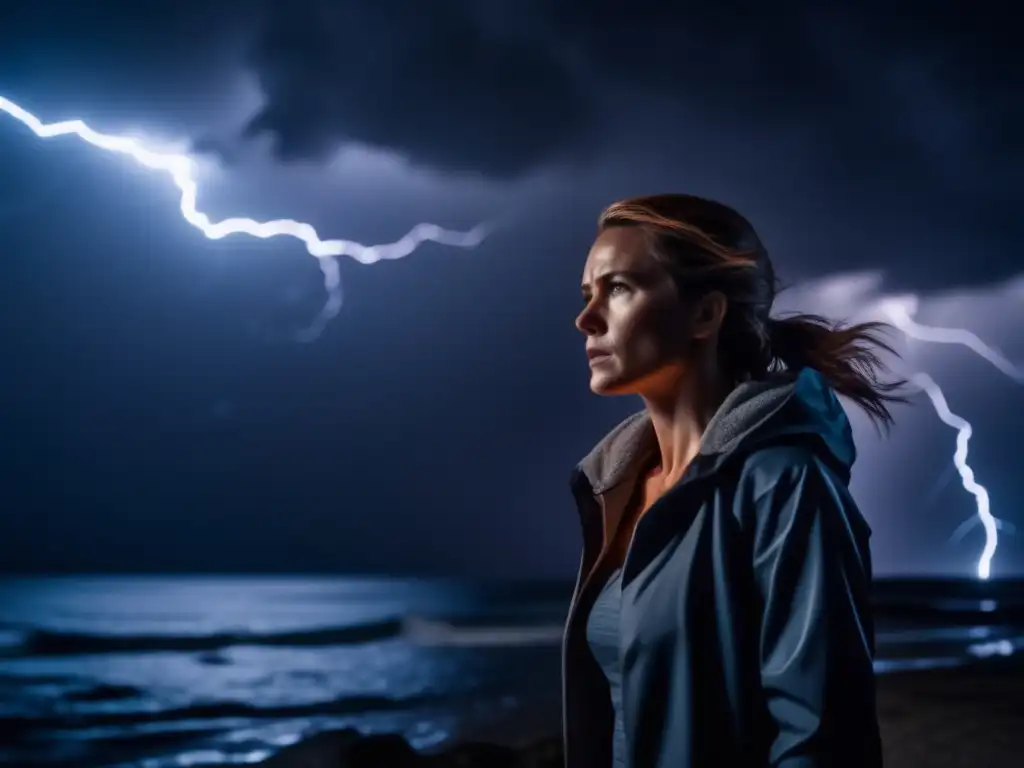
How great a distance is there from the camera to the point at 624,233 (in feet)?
5.55

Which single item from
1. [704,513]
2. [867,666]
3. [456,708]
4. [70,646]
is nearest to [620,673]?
[704,513]

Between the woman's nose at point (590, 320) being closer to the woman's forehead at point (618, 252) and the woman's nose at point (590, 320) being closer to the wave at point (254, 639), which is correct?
the woman's forehead at point (618, 252)

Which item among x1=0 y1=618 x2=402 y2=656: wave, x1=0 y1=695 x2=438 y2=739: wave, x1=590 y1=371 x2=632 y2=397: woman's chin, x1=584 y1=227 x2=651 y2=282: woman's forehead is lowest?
x1=0 y1=618 x2=402 y2=656: wave

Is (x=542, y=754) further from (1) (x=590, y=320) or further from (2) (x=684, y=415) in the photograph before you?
(1) (x=590, y=320)

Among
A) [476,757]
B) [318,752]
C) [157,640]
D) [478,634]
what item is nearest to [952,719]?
[476,757]

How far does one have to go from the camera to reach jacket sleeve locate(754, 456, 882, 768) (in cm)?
121

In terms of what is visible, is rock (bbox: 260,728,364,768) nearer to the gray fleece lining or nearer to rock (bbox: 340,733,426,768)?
rock (bbox: 340,733,426,768)

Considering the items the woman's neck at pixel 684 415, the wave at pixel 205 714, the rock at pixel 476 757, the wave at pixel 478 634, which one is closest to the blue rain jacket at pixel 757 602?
the woman's neck at pixel 684 415

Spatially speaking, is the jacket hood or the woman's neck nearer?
the jacket hood

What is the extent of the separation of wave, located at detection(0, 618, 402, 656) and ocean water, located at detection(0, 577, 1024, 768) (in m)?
0.05

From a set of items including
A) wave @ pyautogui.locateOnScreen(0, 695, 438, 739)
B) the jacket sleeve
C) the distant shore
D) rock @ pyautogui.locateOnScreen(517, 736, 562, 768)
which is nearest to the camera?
the jacket sleeve

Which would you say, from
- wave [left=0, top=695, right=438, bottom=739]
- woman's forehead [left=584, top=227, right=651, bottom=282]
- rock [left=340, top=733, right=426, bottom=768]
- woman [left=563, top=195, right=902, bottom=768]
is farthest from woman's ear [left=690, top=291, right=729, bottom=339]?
wave [left=0, top=695, right=438, bottom=739]

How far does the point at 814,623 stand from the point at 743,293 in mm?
665

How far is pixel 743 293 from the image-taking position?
1.67 meters
